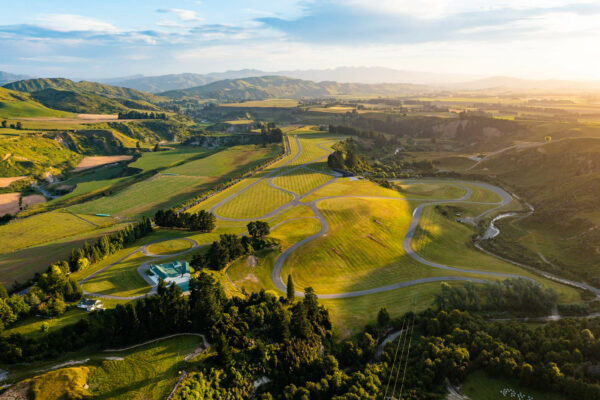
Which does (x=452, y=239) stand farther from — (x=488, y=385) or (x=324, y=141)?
(x=324, y=141)

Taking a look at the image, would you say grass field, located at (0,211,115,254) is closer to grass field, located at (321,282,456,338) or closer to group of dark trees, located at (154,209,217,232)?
group of dark trees, located at (154,209,217,232)

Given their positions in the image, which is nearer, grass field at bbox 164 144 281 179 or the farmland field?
the farmland field

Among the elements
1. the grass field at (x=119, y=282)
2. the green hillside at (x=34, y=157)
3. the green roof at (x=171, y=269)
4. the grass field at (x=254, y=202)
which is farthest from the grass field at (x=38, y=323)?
the green hillside at (x=34, y=157)

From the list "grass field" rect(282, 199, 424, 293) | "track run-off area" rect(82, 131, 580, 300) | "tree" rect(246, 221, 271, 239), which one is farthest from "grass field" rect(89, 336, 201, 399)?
"tree" rect(246, 221, 271, 239)

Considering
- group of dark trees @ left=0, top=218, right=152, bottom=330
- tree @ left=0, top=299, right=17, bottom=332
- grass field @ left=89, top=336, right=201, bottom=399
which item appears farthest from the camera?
group of dark trees @ left=0, top=218, right=152, bottom=330

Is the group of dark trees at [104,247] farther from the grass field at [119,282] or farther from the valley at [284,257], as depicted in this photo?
the grass field at [119,282]

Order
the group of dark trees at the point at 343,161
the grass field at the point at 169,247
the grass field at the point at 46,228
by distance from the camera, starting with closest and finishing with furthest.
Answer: the grass field at the point at 169,247 → the grass field at the point at 46,228 → the group of dark trees at the point at 343,161

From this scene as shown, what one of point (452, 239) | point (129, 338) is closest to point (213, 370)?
point (129, 338)
